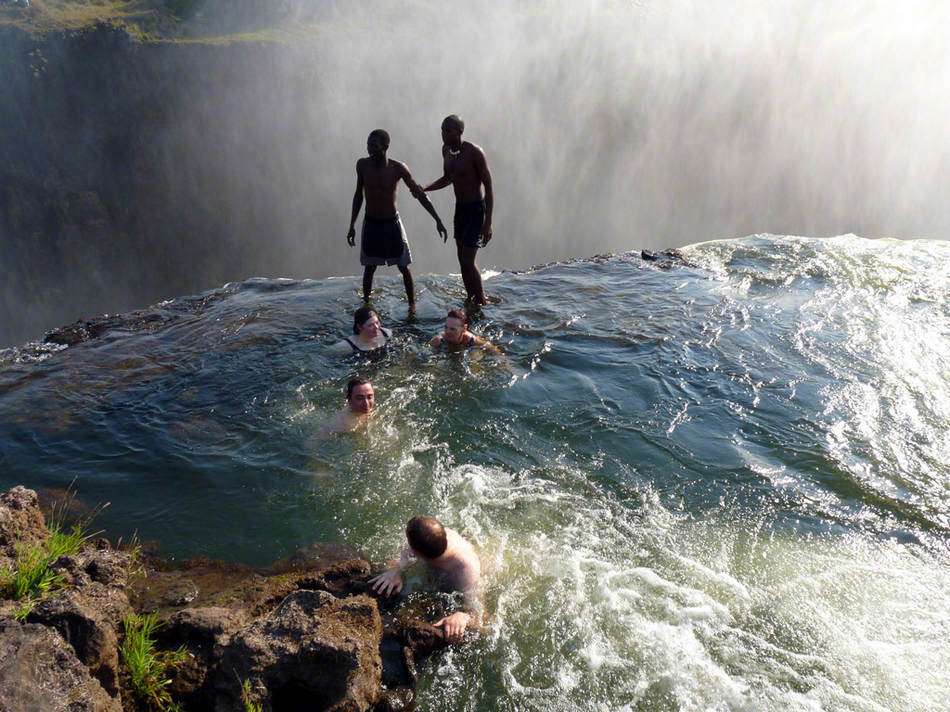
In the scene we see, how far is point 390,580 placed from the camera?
12.2 feet

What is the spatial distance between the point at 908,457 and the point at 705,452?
1.55 metres

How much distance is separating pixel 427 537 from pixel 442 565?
0.26 meters

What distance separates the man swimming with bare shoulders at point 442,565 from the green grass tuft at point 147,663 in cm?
117

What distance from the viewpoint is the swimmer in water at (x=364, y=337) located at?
6.72 metres

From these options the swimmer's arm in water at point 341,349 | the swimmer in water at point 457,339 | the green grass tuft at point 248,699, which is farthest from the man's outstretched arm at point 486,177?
the green grass tuft at point 248,699

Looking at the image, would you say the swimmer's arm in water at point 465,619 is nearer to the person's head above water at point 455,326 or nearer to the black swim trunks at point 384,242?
the person's head above water at point 455,326

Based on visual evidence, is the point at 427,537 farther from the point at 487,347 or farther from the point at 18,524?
the point at 487,347

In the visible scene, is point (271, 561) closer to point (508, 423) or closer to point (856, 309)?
point (508, 423)

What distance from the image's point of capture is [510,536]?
4.21 m

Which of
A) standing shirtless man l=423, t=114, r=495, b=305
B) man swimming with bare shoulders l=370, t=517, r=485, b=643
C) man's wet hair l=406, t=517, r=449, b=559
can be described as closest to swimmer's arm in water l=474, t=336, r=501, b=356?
standing shirtless man l=423, t=114, r=495, b=305

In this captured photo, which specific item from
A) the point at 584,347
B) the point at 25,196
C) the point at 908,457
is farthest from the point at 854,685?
the point at 25,196

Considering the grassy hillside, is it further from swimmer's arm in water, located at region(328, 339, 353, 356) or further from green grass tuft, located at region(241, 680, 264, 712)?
green grass tuft, located at region(241, 680, 264, 712)

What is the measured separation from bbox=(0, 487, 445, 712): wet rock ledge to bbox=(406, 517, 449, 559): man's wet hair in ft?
1.24

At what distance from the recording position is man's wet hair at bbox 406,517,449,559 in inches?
143
